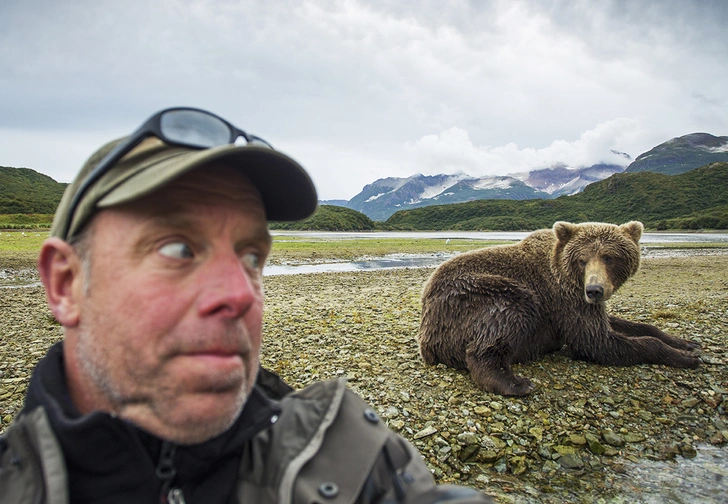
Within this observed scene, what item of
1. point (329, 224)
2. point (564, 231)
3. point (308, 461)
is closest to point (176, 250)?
point (308, 461)

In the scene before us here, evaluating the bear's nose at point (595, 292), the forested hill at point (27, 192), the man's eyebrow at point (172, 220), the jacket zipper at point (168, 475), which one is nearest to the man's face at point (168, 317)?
the man's eyebrow at point (172, 220)

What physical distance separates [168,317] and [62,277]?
547mm

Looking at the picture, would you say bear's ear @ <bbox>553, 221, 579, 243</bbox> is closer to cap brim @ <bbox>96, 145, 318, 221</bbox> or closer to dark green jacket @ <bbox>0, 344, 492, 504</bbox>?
cap brim @ <bbox>96, 145, 318, 221</bbox>

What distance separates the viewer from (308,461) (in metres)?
1.59

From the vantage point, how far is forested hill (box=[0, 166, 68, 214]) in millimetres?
97750

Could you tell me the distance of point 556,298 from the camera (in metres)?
6.42

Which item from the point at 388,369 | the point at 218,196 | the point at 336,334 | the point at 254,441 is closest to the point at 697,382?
the point at 388,369

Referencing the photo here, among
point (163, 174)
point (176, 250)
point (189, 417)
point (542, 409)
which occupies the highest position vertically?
point (163, 174)

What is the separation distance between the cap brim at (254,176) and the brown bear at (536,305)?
4.42 meters

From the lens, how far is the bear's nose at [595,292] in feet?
19.0

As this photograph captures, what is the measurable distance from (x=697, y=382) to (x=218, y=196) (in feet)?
23.0

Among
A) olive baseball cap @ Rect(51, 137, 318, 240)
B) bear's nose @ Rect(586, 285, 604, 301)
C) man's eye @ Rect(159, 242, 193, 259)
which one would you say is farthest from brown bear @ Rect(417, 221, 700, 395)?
man's eye @ Rect(159, 242, 193, 259)

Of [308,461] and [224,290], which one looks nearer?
[224,290]

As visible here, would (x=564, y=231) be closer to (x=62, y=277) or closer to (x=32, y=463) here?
(x=62, y=277)
